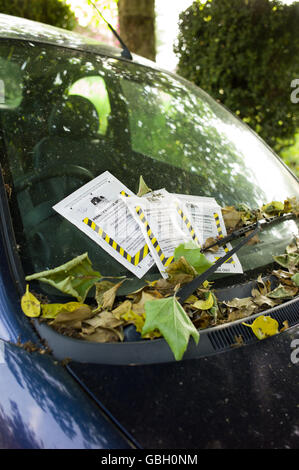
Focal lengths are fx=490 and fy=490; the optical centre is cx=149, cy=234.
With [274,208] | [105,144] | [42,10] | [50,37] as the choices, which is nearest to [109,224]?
[105,144]

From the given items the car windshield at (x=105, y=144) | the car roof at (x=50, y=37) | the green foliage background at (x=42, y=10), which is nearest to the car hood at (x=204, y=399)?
the car windshield at (x=105, y=144)

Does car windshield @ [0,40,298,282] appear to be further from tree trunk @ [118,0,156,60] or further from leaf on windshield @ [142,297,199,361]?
tree trunk @ [118,0,156,60]


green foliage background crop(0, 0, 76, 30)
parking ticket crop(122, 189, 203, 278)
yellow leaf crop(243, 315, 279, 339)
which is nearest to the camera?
yellow leaf crop(243, 315, 279, 339)

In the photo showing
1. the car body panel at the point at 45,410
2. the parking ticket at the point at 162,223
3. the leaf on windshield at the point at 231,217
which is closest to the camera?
the car body panel at the point at 45,410

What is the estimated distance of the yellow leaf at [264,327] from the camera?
1438 mm

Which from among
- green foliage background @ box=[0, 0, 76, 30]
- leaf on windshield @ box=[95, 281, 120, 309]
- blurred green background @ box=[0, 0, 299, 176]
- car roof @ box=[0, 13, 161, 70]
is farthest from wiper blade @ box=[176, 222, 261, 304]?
green foliage background @ box=[0, 0, 76, 30]

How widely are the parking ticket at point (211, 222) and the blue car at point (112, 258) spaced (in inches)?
1.3

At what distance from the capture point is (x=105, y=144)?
2.05m

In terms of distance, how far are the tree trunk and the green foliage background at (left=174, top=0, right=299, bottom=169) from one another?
0.51 metres

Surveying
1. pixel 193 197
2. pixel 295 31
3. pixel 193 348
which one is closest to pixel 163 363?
pixel 193 348

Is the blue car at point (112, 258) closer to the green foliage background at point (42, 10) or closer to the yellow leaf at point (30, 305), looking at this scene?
the yellow leaf at point (30, 305)

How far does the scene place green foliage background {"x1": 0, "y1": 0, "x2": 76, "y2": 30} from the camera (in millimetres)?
7340

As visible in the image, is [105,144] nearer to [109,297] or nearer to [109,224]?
[109,224]

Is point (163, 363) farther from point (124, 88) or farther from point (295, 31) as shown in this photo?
point (295, 31)
